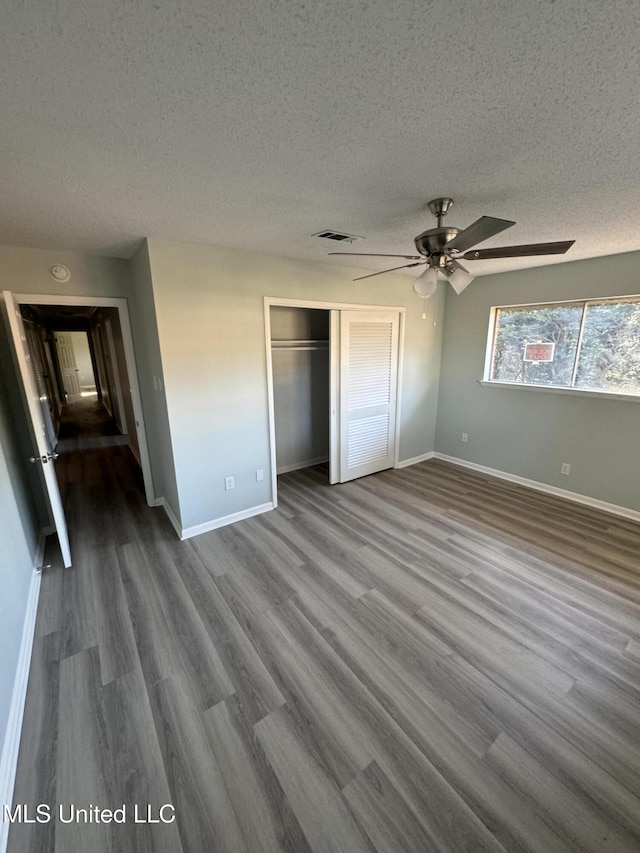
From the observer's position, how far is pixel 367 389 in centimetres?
415

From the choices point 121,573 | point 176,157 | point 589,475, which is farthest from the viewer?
point 589,475

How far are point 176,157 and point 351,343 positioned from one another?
2.60m

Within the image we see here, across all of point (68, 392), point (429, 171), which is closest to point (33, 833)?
point (429, 171)

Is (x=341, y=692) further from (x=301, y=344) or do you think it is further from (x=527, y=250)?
(x=301, y=344)

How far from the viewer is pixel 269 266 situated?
313 centimetres

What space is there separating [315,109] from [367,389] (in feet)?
10.2

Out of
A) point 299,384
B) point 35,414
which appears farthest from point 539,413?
point 35,414

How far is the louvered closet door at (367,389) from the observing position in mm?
3887

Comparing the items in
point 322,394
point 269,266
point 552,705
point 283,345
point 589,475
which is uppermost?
point 269,266

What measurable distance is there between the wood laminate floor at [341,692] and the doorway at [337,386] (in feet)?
4.53

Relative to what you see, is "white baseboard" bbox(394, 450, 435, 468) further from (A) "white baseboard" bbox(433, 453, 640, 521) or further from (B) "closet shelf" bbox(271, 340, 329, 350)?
(B) "closet shelf" bbox(271, 340, 329, 350)

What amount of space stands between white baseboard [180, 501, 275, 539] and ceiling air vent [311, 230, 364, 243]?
98.8 inches

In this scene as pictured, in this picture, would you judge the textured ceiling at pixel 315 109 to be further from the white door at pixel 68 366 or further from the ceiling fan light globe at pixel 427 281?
the white door at pixel 68 366

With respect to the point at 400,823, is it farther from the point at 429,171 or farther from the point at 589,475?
the point at 589,475
